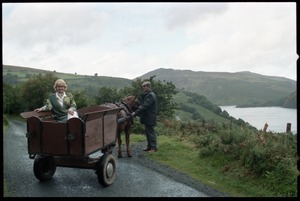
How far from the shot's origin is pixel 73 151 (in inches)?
272

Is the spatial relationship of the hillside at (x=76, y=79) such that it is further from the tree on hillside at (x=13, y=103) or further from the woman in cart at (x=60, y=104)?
the woman in cart at (x=60, y=104)

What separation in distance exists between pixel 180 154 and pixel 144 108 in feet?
6.41

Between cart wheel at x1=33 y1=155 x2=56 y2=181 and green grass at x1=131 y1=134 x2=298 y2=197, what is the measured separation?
3.33 meters

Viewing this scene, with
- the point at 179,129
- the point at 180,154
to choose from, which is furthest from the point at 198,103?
the point at 180,154

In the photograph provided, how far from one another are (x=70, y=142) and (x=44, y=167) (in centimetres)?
149

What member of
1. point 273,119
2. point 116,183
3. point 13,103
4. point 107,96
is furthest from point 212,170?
point 273,119

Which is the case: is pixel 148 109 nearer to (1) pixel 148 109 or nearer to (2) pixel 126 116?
(1) pixel 148 109

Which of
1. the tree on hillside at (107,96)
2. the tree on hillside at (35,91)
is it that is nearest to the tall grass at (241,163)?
the tree on hillside at (107,96)

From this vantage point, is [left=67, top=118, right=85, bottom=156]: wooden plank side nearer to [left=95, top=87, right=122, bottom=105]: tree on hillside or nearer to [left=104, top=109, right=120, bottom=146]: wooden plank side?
[left=104, top=109, right=120, bottom=146]: wooden plank side

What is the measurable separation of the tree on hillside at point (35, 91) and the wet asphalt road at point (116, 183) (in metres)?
27.3

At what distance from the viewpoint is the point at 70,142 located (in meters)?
6.91

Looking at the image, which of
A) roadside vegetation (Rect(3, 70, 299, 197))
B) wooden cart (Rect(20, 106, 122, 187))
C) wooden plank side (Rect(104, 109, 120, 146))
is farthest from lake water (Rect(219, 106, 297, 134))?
wooden cart (Rect(20, 106, 122, 187))

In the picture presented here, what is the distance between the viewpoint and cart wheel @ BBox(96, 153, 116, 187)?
24.1 feet

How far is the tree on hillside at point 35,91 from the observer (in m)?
36.2
